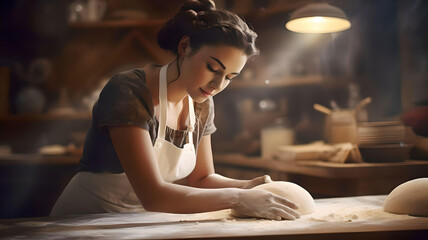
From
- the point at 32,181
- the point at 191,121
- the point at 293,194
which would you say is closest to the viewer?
the point at 293,194

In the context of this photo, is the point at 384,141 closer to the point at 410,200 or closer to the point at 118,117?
the point at 410,200

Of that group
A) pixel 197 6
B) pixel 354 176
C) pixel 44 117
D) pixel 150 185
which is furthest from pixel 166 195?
pixel 44 117

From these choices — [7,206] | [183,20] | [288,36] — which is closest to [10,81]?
[7,206]

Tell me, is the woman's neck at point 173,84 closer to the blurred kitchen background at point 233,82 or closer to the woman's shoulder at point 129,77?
the woman's shoulder at point 129,77

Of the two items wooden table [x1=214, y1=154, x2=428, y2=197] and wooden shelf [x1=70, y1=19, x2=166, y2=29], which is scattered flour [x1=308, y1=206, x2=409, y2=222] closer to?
wooden table [x1=214, y1=154, x2=428, y2=197]

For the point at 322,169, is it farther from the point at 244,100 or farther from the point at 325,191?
the point at 244,100

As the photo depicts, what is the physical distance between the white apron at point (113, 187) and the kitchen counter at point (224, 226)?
0.14 m

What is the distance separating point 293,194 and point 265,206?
0.20 meters

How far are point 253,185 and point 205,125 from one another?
1.15 ft

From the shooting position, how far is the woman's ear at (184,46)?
5.59ft

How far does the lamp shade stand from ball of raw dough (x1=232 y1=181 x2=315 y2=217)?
4.04ft

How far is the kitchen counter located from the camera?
1.32 metres

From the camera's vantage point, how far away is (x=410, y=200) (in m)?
1.62

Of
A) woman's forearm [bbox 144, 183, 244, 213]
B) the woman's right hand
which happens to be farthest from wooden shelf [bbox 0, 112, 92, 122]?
the woman's right hand
